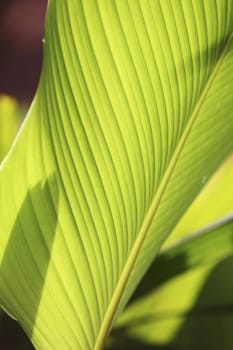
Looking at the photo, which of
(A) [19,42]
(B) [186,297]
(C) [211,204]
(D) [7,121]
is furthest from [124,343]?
(A) [19,42]

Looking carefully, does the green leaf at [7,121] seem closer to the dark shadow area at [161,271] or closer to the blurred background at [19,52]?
the blurred background at [19,52]

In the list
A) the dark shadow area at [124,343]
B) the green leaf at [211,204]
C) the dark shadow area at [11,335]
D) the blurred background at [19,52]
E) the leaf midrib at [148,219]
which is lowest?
the dark shadow area at [124,343]

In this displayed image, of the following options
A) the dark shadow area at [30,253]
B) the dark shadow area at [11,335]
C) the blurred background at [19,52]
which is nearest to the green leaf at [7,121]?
the blurred background at [19,52]

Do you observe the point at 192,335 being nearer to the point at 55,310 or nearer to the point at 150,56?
the point at 55,310

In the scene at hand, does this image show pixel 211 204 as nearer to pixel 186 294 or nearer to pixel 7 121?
pixel 186 294

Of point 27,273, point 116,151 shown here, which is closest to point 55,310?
point 27,273

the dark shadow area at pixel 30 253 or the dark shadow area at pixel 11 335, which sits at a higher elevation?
the dark shadow area at pixel 30 253

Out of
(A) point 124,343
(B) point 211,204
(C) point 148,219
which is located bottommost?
(A) point 124,343
